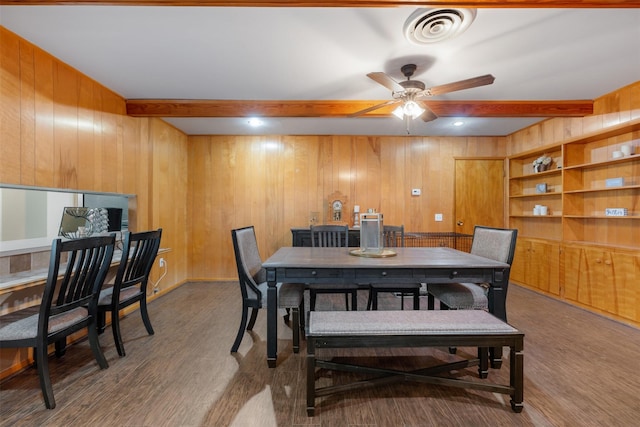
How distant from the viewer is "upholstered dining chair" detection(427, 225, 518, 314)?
2.13 m

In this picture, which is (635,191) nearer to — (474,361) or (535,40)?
(535,40)

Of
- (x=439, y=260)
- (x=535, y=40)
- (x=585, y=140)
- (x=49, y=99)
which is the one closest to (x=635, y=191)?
(x=585, y=140)

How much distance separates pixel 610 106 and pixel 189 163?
549 centimetres

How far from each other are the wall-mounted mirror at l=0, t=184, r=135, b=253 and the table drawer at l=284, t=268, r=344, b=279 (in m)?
2.24

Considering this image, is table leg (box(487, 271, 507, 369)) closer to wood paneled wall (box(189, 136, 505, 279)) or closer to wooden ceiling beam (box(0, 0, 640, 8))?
wooden ceiling beam (box(0, 0, 640, 8))

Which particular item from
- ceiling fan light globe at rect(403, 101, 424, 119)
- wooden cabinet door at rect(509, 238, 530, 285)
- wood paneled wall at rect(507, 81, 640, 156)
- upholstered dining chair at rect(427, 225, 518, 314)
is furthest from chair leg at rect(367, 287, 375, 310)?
wood paneled wall at rect(507, 81, 640, 156)

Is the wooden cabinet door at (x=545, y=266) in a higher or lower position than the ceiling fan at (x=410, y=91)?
lower

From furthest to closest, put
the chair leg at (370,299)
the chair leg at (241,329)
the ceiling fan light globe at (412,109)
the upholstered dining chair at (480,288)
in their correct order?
the chair leg at (370,299) < the ceiling fan light globe at (412,109) < the chair leg at (241,329) < the upholstered dining chair at (480,288)

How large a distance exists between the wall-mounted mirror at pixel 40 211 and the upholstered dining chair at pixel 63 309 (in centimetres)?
125

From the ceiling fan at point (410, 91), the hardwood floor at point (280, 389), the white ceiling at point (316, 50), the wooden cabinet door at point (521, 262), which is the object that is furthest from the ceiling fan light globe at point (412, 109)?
the wooden cabinet door at point (521, 262)

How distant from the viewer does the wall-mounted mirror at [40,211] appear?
9.53 feet

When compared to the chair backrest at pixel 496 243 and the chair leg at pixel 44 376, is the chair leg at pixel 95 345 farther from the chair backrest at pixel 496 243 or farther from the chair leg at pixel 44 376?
the chair backrest at pixel 496 243

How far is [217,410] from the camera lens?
1619 mm

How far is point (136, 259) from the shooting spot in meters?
2.39
